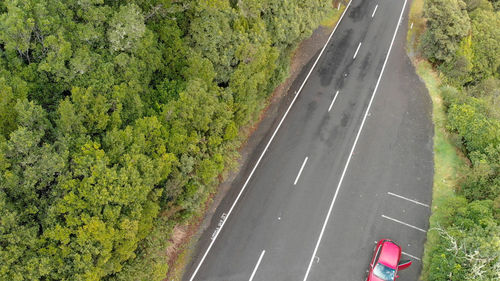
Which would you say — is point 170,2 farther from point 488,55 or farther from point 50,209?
point 488,55

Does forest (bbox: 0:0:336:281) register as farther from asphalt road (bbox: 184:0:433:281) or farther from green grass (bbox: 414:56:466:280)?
asphalt road (bbox: 184:0:433:281)

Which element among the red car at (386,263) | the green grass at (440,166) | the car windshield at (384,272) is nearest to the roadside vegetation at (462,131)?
the green grass at (440,166)

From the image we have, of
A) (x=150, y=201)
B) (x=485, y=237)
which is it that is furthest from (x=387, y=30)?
(x=150, y=201)

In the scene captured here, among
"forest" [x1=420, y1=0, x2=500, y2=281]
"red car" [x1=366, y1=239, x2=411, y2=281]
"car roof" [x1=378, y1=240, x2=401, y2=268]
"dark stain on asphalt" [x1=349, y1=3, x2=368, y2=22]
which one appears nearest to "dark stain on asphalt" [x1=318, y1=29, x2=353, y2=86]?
"dark stain on asphalt" [x1=349, y1=3, x2=368, y2=22]

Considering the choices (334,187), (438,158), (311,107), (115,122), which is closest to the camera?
(115,122)

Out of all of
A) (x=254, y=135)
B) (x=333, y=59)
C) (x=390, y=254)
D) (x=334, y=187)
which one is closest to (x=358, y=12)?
(x=333, y=59)

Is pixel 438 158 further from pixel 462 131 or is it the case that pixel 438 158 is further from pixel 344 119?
pixel 344 119
